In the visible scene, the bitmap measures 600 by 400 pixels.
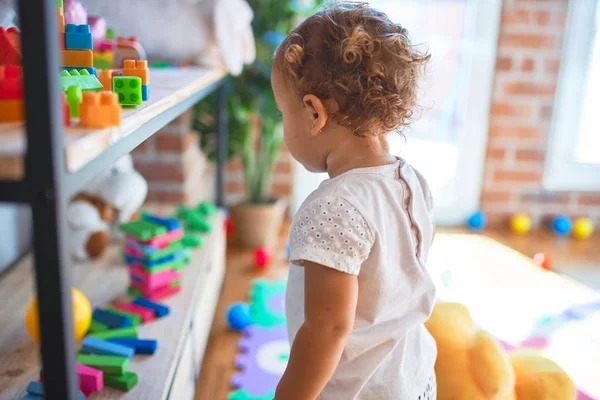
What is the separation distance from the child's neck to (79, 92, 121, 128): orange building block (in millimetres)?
297

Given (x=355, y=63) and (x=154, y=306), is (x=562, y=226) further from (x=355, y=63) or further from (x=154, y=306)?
(x=355, y=63)

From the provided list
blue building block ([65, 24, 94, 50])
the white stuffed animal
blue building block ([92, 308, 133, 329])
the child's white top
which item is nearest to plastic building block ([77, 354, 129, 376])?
blue building block ([92, 308, 133, 329])

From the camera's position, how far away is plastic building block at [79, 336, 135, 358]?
1.02m

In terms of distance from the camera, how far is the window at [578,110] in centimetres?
250

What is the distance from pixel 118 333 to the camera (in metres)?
1.12

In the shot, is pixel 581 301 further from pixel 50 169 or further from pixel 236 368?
pixel 50 169

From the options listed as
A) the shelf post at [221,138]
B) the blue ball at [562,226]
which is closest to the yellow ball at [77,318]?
the shelf post at [221,138]

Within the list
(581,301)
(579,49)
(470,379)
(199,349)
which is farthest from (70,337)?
(579,49)

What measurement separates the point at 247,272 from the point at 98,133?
150 centimetres

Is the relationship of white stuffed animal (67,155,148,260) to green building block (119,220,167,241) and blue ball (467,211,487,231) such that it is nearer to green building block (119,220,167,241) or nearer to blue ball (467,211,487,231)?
green building block (119,220,167,241)

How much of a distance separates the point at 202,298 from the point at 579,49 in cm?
195

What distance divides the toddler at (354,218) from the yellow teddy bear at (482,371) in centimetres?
17

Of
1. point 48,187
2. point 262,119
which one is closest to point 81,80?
point 48,187

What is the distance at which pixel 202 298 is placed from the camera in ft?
4.87
